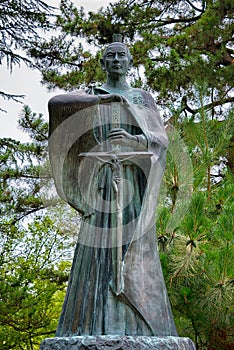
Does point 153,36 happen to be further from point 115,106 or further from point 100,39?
point 115,106

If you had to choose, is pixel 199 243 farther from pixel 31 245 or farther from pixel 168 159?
pixel 31 245

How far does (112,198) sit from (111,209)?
0.08 metres

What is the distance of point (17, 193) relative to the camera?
451 inches

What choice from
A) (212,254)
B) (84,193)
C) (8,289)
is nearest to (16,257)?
(8,289)

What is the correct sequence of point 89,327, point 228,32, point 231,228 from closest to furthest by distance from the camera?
point 89,327
point 231,228
point 228,32

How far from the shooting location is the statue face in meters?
4.84

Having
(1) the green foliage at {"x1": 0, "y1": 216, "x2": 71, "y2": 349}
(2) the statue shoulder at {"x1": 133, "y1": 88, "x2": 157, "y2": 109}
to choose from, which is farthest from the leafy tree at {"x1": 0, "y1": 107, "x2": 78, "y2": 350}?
(2) the statue shoulder at {"x1": 133, "y1": 88, "x2": 157, "y2": 109}

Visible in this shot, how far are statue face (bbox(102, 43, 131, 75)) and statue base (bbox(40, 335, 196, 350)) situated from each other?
2018 mm

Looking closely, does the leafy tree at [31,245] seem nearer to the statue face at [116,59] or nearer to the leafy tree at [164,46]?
the leafy tree at [164,46]

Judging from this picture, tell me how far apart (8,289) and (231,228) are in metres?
3.64

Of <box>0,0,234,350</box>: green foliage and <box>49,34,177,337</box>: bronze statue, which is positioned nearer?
<box>49,34,177,337</box>: bronze statue

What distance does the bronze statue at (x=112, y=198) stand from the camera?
423cm

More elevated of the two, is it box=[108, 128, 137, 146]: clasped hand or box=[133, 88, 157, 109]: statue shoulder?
box=[133, 88, 157, 109]: statue shoulder

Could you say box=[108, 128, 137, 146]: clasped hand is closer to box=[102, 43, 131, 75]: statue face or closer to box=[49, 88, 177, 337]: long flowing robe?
box=[49, 88, 177, 337]: long flowing robe
